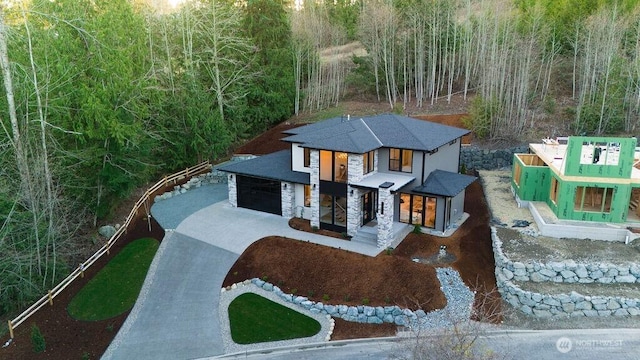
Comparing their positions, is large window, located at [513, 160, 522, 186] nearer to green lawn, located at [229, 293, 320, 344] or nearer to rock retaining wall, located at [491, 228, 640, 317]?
rock retaining wall, located at [491, 228, 640, 317]

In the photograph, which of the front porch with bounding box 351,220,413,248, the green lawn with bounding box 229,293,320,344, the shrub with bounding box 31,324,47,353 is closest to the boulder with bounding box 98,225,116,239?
the shrub with bounding box 31,324,47,353

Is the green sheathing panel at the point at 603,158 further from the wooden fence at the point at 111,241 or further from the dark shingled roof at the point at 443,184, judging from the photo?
the wooden fence at the point at 111,241

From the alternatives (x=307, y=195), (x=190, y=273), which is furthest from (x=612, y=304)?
(x=190, y=273)

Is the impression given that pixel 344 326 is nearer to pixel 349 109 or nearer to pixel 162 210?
pixel 162 210

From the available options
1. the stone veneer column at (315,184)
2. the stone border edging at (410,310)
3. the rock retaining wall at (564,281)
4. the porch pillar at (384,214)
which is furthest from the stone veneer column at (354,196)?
the rock retaining wall at (564,281)

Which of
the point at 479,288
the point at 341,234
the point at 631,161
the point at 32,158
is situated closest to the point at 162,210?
the point at 32,158

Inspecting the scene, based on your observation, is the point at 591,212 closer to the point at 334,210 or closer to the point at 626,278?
the point at 626,278
